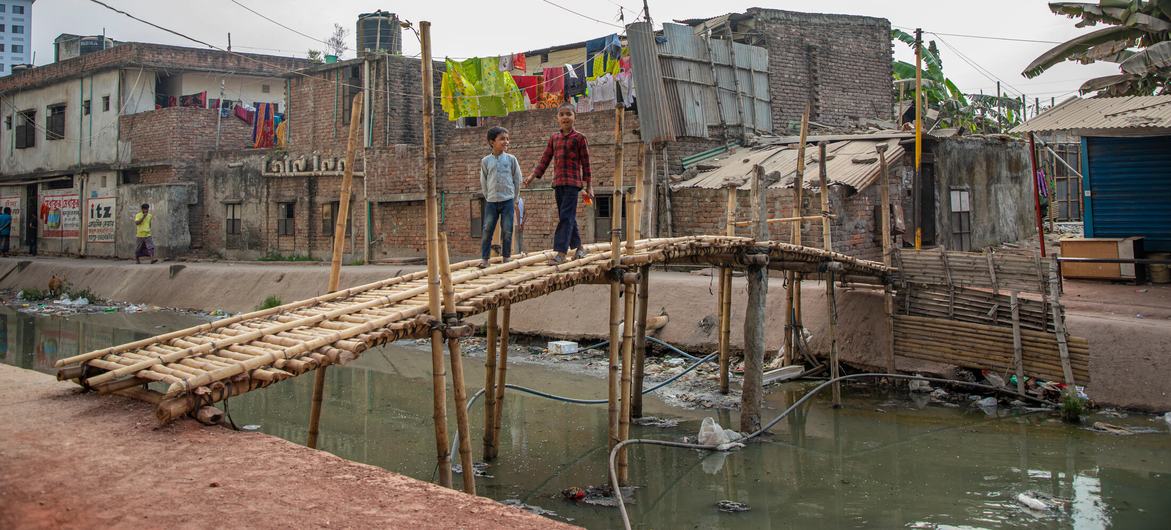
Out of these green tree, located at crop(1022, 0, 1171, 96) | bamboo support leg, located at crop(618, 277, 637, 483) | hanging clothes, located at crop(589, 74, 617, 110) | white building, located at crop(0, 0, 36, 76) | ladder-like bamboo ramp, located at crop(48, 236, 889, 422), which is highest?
white building, located at crop(0, 0, 36, 76)

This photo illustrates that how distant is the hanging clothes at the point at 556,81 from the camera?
18188mm

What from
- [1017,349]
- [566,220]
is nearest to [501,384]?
[566,220]

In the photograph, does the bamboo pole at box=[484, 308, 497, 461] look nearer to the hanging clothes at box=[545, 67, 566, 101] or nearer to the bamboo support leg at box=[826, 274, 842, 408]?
the bamboo support leg at box=[826, 274, 842, 408]

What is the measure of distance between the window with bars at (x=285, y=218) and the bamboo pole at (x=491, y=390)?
15109 millimetres

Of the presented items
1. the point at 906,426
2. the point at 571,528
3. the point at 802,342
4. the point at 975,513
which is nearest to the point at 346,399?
the point at 802,342

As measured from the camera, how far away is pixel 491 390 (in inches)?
321

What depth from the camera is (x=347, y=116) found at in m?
21.2

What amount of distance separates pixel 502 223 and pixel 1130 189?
414 inches

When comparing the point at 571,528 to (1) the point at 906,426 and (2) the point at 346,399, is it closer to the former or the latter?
(1) the point at 906,426

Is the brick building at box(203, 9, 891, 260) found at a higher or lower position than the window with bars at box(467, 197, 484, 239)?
higher

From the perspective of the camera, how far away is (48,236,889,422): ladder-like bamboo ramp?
495 cm

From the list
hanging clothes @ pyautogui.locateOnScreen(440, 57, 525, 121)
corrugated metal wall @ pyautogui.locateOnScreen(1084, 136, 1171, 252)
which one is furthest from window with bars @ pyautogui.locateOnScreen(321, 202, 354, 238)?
corrugated metal wall @ pyautogui.locateOnScreen(1084, 136, 1171, 252)

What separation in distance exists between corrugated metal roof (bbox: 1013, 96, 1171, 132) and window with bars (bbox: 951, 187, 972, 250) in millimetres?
→ 3360

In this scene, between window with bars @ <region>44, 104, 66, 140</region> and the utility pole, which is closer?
the utility pole
